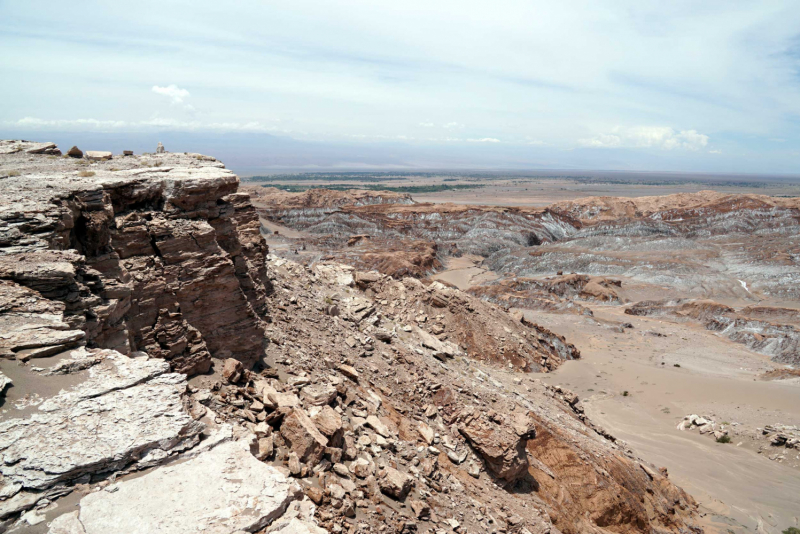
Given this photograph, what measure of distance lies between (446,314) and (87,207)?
1725cm

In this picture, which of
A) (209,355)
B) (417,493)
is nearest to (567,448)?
(417,493)

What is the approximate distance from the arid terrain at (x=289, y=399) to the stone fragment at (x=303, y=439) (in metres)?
0.04

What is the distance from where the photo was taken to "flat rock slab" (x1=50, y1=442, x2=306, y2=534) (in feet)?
12.2

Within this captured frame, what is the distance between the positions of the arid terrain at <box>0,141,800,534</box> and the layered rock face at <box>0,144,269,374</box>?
35 mm

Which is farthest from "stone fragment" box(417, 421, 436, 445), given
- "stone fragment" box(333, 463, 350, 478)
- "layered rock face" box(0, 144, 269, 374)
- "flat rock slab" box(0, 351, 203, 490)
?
"flat rock slab" box(0, 351, 203, 490)

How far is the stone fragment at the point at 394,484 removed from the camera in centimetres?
692

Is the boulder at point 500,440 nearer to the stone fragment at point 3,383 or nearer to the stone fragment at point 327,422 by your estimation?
the stone fragment at point 327,422

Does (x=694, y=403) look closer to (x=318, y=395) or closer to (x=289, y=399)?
(x=318, y=395)

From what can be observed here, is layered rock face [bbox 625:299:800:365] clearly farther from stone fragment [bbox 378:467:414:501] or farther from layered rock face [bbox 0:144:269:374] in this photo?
layered rock face [bbox 0:144:269:374]

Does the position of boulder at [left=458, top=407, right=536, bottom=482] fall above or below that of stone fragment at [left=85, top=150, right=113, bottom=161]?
below

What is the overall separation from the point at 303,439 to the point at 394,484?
5.44ft

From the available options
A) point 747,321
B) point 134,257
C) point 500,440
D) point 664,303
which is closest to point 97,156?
point 134,257

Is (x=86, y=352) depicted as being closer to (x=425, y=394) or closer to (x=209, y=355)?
(x=209, y=355)

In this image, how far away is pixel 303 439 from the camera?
20.9 ft
